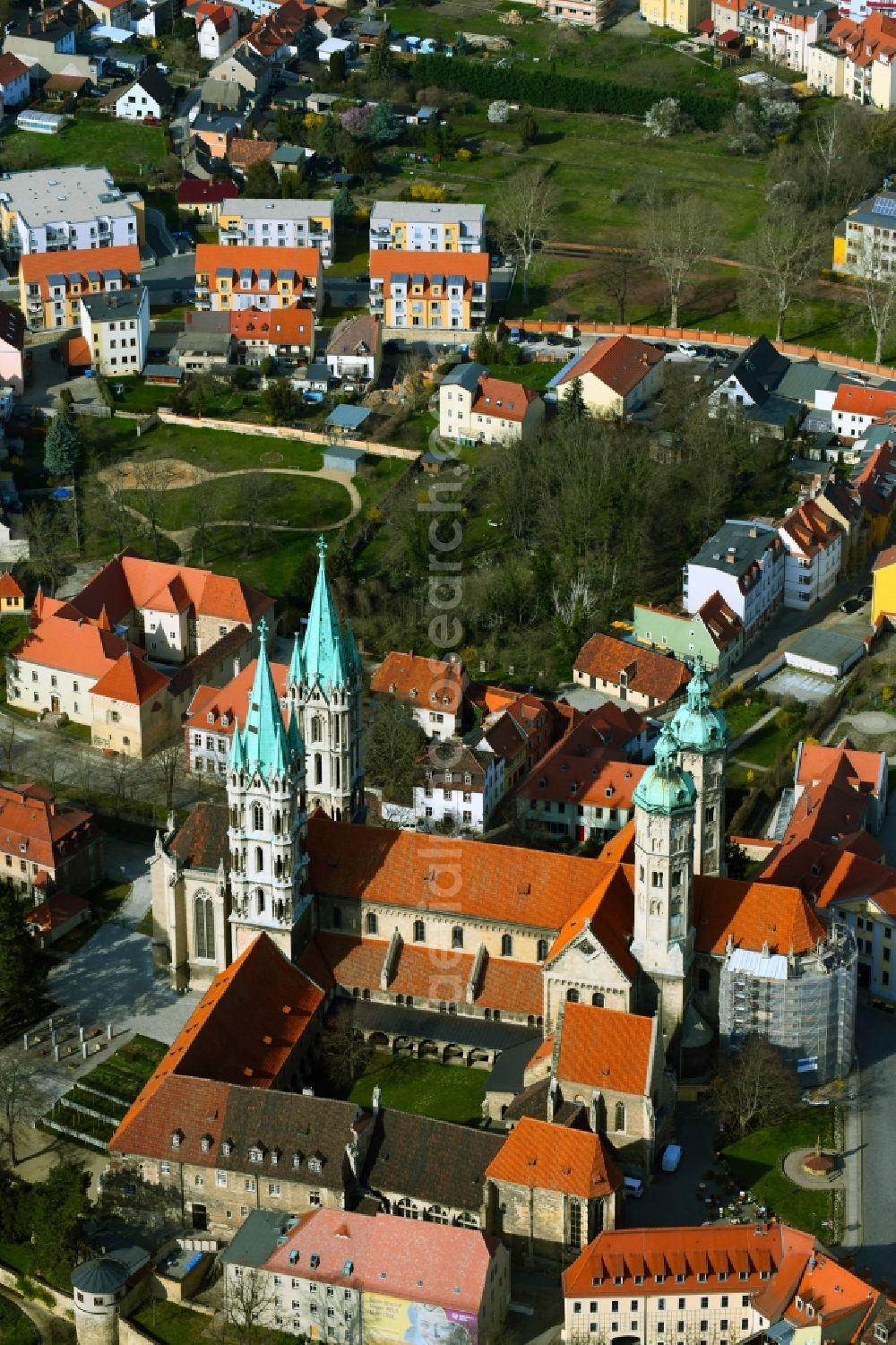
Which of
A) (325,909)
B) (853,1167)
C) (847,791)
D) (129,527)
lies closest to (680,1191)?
(853,1167)

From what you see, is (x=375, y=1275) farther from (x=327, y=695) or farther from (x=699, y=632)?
(x=699, y=632)

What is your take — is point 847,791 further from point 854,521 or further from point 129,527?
point 129,527

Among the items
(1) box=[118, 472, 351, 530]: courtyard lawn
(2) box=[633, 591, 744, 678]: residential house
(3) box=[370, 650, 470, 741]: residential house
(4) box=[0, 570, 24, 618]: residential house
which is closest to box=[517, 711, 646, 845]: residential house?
(3) box=[370, 650, 470, 741]: residential house

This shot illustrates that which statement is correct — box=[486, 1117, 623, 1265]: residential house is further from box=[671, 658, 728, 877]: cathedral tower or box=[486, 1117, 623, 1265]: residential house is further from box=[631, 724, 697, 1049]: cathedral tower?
box=[671, 658, 728, 877]: cathedral tower

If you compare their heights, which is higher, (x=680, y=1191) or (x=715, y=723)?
(x=715, y=723)

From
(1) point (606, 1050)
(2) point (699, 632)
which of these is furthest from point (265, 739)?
(2) point (699, 632)

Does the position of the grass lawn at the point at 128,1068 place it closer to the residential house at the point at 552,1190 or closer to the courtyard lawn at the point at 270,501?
the residential house at the point at 552,1190

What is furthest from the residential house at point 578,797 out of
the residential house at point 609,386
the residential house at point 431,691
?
the residential house at point 609,386
